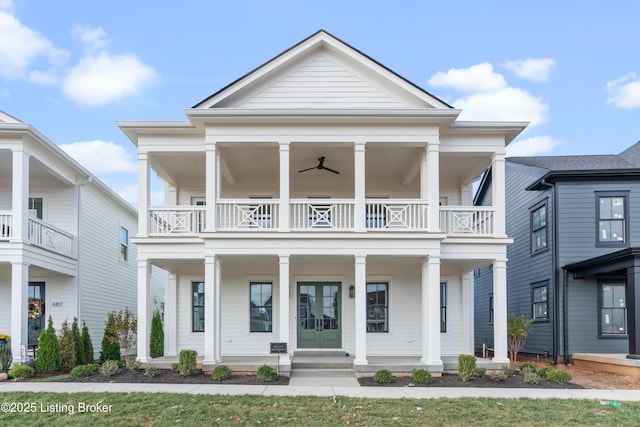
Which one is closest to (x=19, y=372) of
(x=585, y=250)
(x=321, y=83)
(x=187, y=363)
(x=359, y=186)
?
(x=187, y=363)

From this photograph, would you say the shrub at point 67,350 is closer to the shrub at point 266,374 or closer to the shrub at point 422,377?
the shrub at point 266,374

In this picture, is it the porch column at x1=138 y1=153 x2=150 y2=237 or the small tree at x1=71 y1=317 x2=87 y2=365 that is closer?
the porch column at x1=138 y1=153 x2=150 y2=237

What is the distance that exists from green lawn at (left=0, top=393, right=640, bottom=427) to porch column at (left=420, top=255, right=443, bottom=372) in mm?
2788

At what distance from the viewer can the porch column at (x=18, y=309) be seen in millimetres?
13805

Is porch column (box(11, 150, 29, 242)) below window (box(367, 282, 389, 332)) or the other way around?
the other way around

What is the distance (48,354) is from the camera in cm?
1421

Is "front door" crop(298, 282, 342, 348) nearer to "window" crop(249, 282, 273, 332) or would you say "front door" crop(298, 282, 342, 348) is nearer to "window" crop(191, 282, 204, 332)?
"window" crop(249, 282, 273, 332)

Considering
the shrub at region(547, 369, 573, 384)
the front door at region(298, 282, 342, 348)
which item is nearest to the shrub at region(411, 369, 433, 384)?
the shrub at region(547, 369, 573, 384)

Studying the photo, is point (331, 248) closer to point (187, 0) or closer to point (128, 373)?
point (128, 373)

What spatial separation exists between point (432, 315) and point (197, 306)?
713 centimetres

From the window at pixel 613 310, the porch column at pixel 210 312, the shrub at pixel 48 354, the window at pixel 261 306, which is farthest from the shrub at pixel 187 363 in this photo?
the window at pixel 613 310

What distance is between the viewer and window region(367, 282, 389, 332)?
53.5ft

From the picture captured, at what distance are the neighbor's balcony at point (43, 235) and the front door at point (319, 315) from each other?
7261 mm

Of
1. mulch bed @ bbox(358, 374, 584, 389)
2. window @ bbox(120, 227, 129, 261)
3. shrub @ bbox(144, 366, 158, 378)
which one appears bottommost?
mulch bed @ bbox(358, 374, 584, 389)
